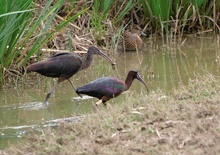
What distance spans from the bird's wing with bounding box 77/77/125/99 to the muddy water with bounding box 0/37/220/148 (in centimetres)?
25

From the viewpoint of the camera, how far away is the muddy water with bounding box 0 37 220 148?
722cm

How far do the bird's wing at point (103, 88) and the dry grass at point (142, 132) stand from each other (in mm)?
948

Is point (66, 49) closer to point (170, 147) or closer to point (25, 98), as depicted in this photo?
point (25, 98)

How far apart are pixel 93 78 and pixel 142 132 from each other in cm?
410

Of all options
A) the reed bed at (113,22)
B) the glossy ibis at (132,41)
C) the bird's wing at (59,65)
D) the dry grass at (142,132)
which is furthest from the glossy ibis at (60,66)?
the glossy ibis at (132,41)

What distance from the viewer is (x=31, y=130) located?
22.0 ft

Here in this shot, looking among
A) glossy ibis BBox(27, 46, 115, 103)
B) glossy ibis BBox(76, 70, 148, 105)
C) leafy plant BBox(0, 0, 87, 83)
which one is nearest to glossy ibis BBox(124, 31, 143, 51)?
leafy plant BBox(0, 0, 87, 83)

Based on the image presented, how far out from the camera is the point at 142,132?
550 cm

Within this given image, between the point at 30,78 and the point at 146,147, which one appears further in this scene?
the point at 30,78

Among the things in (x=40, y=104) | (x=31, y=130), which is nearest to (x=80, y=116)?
(x=31, y=130)

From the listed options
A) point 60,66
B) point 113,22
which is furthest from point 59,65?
point 113,22

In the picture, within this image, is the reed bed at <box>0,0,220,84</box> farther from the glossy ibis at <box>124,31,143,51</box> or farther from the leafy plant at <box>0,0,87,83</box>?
the glossy ibis at <box>124,31,143,51</box>

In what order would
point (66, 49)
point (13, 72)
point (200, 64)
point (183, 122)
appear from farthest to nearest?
point (66, 49)
point (200, 64)
point (13, 72)
point (183, 122)

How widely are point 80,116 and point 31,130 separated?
23.6 inches
